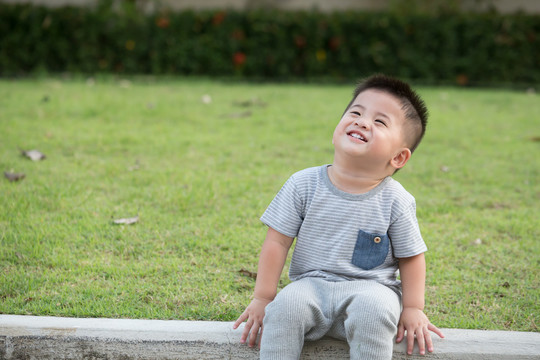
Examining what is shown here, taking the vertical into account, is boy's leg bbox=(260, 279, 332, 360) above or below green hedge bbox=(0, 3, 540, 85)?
below

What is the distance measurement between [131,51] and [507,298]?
308 inches

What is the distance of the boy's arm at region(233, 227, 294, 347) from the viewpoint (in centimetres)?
203

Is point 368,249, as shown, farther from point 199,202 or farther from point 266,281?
point 199,202

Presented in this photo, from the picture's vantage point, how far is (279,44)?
9203 millimetres

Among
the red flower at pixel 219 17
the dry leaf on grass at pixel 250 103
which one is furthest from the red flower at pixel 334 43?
the dry leaf on grass at pixel 250 103

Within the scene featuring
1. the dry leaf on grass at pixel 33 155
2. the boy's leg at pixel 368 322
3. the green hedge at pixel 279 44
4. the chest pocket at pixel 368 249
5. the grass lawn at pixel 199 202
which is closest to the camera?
the boy's leg at pixel 368 322

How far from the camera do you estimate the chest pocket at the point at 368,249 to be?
2072mm

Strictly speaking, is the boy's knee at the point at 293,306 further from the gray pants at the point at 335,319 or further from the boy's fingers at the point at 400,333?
the boy's fingers at the point at 400,333

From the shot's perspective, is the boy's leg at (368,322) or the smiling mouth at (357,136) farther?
the smiling mouth at (357,136)

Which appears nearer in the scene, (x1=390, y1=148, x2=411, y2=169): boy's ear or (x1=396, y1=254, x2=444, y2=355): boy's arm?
(x1=396, y1=254, x2=444, y2=355): boy's arm

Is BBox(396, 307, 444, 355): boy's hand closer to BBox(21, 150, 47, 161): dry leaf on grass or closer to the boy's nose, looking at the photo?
the boy's nose

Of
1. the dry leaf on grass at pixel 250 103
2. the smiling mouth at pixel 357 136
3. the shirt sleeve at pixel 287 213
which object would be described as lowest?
the dry leaf on grass at pixel 250 103

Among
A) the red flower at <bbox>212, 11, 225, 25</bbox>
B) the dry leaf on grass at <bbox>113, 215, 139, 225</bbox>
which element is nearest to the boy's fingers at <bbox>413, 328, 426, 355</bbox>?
the dry leaf on grass at <bbox>113, 215, 139, 225</bbox>

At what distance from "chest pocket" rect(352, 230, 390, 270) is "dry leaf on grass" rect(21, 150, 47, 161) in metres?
2.86
